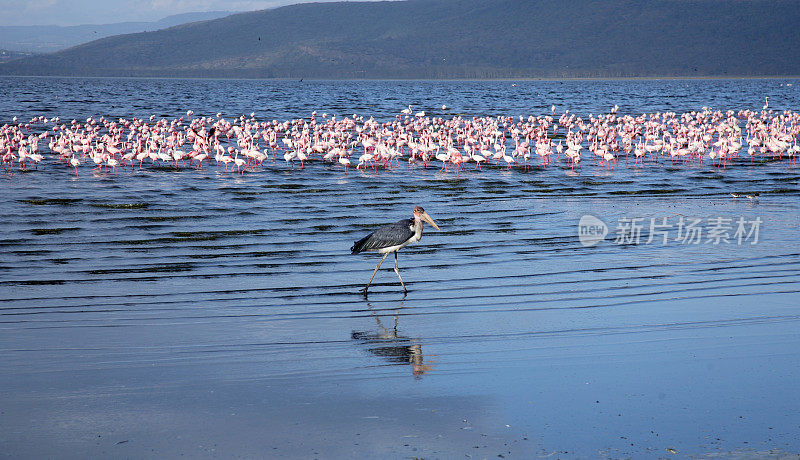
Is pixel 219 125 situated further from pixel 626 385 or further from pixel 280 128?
pixel 626 385

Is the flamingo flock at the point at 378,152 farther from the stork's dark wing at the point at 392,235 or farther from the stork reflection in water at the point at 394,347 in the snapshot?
the stork reflection in water at the point at 394,347

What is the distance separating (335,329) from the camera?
838 centimetres

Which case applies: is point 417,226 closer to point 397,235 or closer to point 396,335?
point 397,235

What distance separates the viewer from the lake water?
223 inches

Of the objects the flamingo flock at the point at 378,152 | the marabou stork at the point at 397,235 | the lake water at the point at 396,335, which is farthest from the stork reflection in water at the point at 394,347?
the flamingo flock at the point at 378,152

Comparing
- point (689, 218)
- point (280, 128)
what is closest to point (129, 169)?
point (280, 128)

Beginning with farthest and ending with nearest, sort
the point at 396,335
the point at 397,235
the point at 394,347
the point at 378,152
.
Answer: the point at 378,152 → the point at 397,235 → the point at 396,335 → the point at 394,347

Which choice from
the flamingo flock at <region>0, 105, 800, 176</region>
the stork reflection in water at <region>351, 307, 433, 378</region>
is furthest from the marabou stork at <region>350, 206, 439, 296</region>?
the flamingo flock at <region>0, 105, 800, 176</region>

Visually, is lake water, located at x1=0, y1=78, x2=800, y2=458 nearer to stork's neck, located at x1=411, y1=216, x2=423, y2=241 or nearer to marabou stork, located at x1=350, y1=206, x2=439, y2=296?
marabou stork, located at x1=350, y1=206, x2=439, y2=296

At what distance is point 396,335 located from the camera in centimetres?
817

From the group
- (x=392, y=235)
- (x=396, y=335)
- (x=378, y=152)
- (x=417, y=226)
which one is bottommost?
(x=396, y=335)

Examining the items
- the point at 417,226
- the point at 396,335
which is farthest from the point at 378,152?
the point at 396,335

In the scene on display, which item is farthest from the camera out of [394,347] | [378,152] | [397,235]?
[378,152]

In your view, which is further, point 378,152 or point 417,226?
point 378,152
